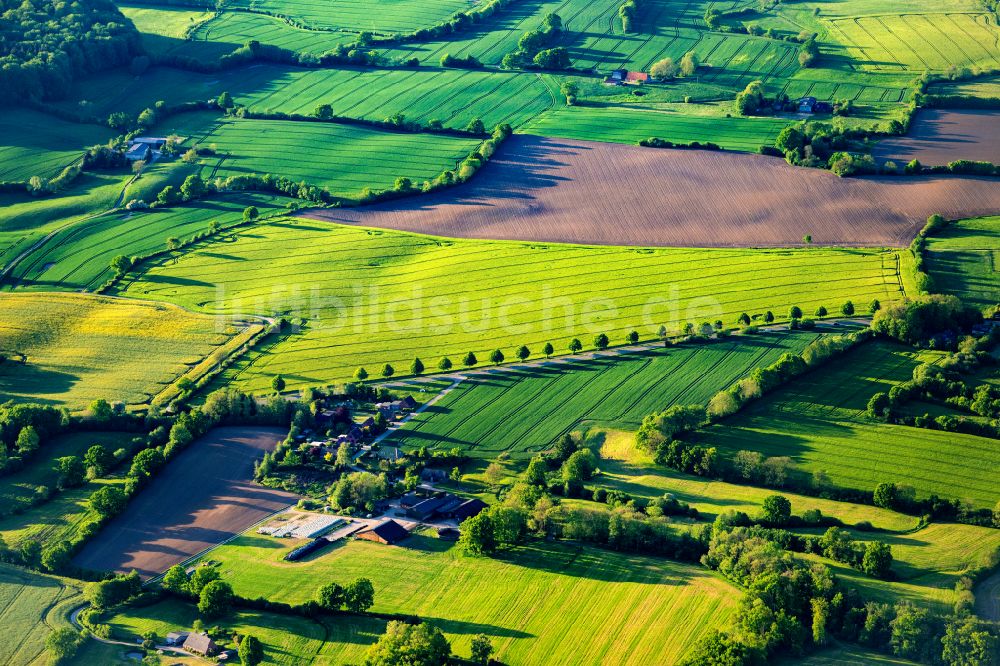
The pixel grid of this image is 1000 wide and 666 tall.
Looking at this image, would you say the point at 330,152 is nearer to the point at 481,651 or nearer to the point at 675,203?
the point at 675,203

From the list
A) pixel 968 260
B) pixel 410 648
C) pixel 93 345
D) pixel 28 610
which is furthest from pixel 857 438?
pixel 93 345

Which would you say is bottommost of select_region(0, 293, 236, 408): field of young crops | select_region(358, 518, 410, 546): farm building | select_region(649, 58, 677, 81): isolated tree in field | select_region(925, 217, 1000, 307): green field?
select_region(358, 518, 410, 546): farm building

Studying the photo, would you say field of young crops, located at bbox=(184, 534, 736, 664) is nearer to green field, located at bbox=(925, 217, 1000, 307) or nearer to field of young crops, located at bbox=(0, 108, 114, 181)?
green field, located at bbox=(925, 217, 1000, 307)

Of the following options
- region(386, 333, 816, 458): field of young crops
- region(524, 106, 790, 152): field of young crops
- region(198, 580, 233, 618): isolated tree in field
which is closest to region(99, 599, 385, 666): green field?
region(198, 580, 233, 618): isolated tree in field

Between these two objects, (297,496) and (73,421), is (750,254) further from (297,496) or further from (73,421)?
(73,421)

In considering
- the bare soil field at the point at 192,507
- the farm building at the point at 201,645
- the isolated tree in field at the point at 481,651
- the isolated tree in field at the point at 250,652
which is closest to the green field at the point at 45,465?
the bare soil field at the point at 192,507

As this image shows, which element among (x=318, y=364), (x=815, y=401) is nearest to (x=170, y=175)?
(x=318, y=364)
